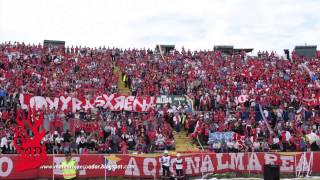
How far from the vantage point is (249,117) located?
32.5 m

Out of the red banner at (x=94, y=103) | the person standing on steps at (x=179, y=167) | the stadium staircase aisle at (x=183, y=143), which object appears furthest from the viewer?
the red banner at (x=94, y=103)

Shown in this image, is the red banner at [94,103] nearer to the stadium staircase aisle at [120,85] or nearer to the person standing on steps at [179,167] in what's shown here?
the stadium staircase aisle at [120,85]

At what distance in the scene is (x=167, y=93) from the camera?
34625 mm

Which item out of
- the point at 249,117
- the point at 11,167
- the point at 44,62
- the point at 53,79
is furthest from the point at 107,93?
the point at 11,167

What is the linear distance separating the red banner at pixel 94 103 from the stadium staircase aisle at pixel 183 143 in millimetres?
2222

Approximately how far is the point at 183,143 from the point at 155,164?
593cm

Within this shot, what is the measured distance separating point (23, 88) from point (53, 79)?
9.95ft

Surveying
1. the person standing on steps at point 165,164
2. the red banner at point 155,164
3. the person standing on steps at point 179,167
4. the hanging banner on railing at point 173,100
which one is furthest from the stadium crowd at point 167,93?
the person standing on steps at point 179,167

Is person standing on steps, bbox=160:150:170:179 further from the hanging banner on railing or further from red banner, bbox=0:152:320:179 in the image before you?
the hanging banner on railing

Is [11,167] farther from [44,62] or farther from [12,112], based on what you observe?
[44,62]

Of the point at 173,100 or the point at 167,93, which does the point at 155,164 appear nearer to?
the point at 173,100

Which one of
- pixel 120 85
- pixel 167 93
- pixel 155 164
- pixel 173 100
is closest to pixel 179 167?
pixel 155 164

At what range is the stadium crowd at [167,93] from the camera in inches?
1108

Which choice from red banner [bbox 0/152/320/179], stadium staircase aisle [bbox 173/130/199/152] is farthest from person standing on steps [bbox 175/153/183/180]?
stadium staircase aisle [bbox 173/130/199/152]
